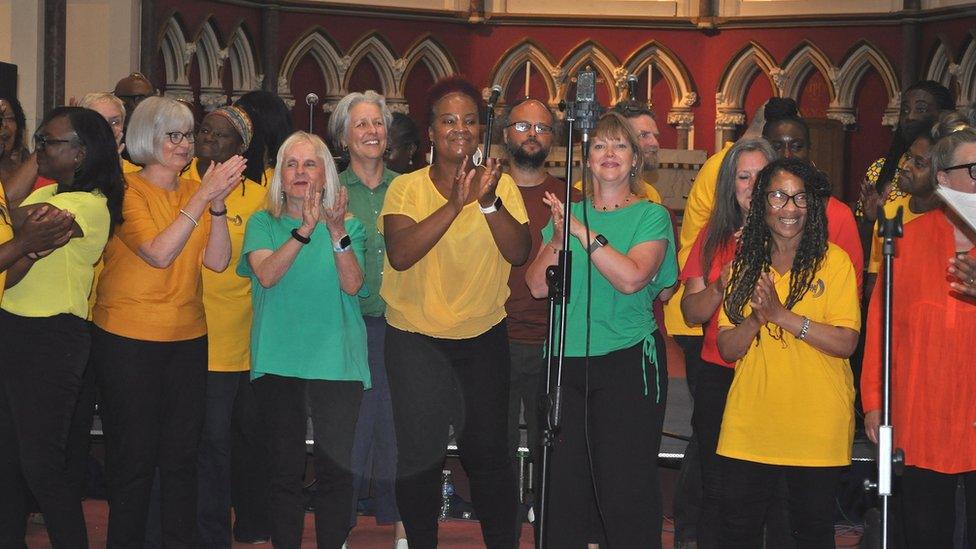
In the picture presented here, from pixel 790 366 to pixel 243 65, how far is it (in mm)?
10993

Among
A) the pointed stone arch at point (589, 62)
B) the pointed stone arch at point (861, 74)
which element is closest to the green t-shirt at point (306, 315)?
the pointed stone arch at point (861, 74)

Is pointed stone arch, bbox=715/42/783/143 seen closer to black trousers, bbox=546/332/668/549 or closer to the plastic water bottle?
the plastic water bottle

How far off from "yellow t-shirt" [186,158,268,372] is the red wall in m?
9.58

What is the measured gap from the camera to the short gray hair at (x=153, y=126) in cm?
426

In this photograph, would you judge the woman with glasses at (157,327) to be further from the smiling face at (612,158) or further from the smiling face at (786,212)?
the smiling face at (786,212)

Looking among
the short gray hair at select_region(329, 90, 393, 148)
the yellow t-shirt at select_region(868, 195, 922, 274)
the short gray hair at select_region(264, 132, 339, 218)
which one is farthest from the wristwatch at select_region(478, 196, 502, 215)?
the yellow t-shirt at select_region(868, 195, 922, 274)

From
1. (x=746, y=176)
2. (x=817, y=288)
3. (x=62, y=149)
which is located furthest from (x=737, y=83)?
(x=62, y=149)

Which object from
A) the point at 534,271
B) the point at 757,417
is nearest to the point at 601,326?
the point at 534,271

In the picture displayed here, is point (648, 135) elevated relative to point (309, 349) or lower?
elevated

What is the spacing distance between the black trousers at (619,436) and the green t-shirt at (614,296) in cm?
5

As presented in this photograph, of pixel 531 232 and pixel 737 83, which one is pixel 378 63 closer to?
pixel 737 83

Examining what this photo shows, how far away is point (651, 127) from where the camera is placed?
523cm

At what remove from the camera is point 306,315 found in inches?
169

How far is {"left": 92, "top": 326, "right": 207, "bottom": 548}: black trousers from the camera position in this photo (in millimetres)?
4117
